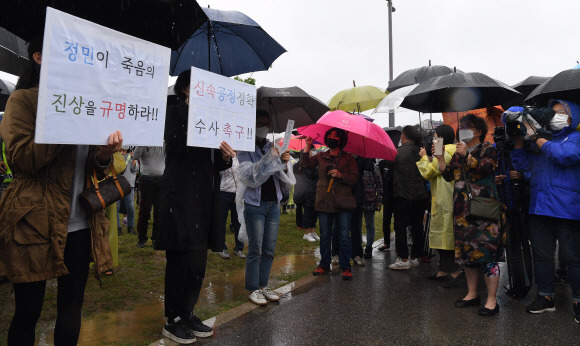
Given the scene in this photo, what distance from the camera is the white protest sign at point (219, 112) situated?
3.24m

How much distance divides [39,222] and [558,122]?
15.4ft

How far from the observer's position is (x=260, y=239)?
15.2 ft

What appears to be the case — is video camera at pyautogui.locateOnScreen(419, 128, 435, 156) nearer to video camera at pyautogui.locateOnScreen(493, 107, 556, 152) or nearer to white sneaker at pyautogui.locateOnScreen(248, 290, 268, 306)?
video camera at pyautogui.locateOnScreen(493, 107, 556, 152)

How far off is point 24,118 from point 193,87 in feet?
3.99

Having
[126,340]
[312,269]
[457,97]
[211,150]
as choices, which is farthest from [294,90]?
[126,340]

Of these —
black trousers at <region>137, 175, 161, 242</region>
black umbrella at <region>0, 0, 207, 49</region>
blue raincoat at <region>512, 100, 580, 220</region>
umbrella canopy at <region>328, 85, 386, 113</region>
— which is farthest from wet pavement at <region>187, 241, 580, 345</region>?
umbrella canopy at <region>328, 85, 386, 113</region>

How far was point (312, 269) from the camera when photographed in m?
6.48

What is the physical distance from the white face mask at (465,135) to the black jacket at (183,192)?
2830mm

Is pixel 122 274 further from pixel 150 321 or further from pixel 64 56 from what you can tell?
pixel 64 56

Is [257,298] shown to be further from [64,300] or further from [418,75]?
[418,75]

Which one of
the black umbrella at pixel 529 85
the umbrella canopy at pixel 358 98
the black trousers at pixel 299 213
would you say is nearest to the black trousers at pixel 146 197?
the umbrella canopy at pixel 358 98

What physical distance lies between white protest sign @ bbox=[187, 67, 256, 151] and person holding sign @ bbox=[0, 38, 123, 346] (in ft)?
2.69

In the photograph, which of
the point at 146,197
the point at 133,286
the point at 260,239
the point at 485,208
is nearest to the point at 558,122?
the point at 485,208

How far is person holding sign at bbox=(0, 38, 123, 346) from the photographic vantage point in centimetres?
227
